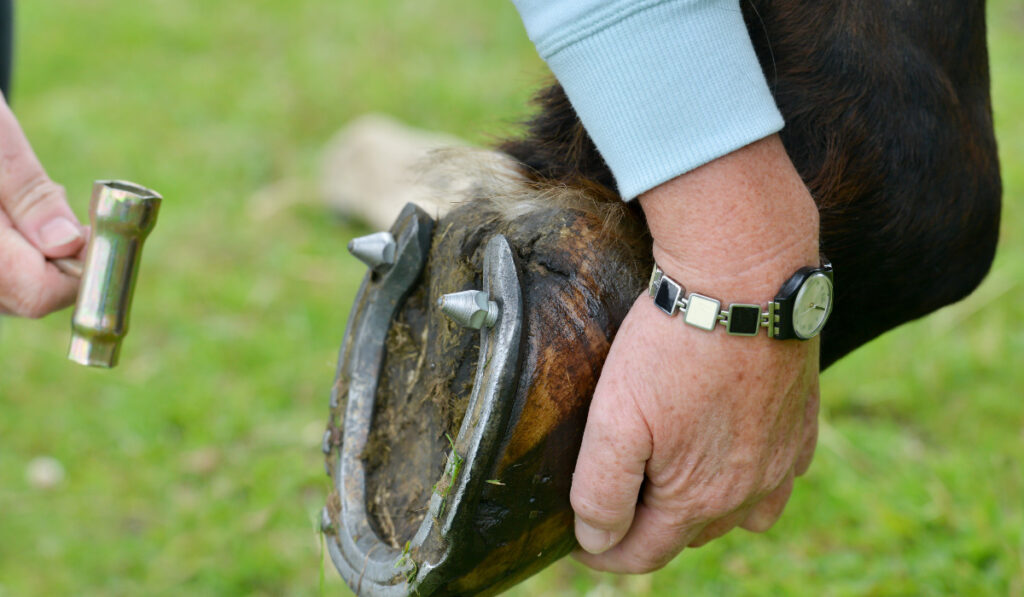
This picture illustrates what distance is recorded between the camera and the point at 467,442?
1177 millimetres

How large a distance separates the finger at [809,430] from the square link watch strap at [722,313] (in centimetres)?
27

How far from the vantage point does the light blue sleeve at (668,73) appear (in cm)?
109

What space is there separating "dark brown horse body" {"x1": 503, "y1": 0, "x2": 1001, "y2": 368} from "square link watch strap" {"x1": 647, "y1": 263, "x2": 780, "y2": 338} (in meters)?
0.22

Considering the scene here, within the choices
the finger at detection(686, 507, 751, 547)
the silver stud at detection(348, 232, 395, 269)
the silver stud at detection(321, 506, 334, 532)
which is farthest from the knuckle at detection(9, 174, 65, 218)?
the finger at detection(686, 507, 751, 547)

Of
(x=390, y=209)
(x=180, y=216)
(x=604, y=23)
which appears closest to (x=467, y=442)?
(x=604, y=23)

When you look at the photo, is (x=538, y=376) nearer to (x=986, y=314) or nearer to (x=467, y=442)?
(x=467, y=442)

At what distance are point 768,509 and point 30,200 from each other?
1300 millimetres

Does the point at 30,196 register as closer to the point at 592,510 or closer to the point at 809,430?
the point at 592,510

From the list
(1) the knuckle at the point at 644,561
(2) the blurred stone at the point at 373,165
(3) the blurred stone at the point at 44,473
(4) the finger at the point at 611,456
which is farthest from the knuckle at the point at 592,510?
(2) the blurred stone at the point at 373,165

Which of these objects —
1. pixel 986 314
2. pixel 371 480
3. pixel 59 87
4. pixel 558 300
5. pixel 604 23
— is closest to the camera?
pixel 604 23

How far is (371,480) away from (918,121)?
0.93 metres

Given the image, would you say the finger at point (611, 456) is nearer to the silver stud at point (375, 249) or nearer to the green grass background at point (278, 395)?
the silver stud at point (375, 249)

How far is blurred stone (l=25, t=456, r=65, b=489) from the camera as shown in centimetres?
294

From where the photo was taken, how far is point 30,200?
1.59m
